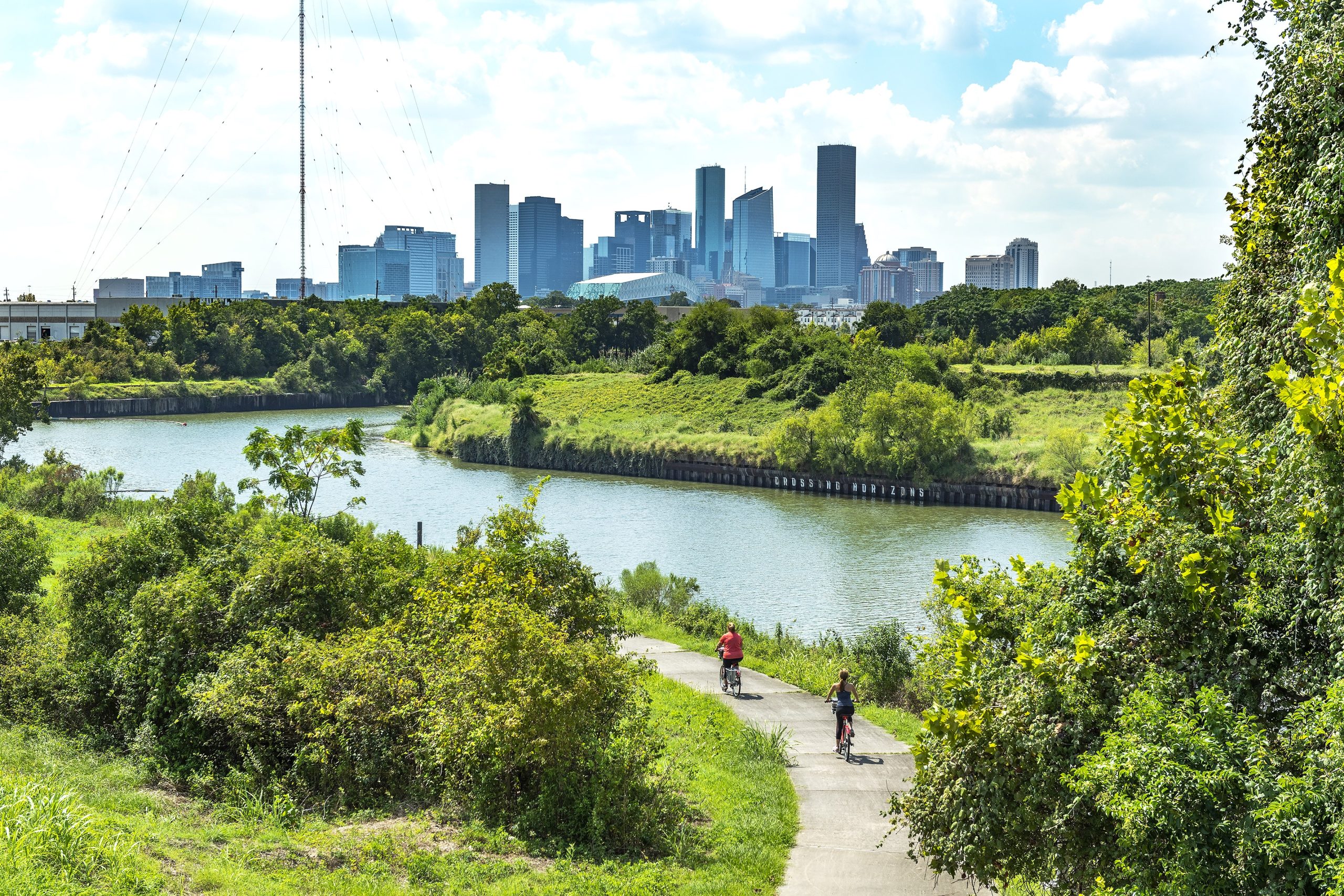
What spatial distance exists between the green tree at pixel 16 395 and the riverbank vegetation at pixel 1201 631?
45.1 meters

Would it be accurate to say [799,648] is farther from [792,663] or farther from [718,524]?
[718,524]

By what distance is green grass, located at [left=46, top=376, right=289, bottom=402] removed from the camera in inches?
3642

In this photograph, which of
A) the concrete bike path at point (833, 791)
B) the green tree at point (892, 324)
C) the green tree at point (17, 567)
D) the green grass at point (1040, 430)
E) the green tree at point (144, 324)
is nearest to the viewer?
the concrete bike path at point (833, 791)

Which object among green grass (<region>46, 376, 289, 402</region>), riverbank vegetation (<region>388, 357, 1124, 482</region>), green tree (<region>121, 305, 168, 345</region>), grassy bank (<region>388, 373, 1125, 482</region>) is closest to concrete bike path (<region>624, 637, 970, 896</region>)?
riverbank vegetation (<region>388, 357, 1124, 482</region>)

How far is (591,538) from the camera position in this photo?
45.2 meters

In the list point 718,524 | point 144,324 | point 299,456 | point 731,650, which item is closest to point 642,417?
point 718,524

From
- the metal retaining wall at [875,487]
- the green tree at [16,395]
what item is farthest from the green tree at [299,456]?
the metal retaining wall at [875,487]

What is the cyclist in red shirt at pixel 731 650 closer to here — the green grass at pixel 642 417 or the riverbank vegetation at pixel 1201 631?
the riverbank vegetation at pixel 1201 631

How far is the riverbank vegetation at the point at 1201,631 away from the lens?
7145 millimetres

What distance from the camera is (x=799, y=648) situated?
2350cm

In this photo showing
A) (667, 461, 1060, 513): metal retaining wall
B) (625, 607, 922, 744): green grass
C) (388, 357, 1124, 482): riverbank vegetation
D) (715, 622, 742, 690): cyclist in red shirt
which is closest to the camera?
(625, 607, 922, 744): green grass

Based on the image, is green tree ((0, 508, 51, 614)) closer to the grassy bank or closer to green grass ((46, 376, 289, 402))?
the grassy bank

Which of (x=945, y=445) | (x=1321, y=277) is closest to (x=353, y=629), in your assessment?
(x=1321, y=277)

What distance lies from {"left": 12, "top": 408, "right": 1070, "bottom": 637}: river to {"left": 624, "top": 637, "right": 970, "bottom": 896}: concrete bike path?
8668mm
